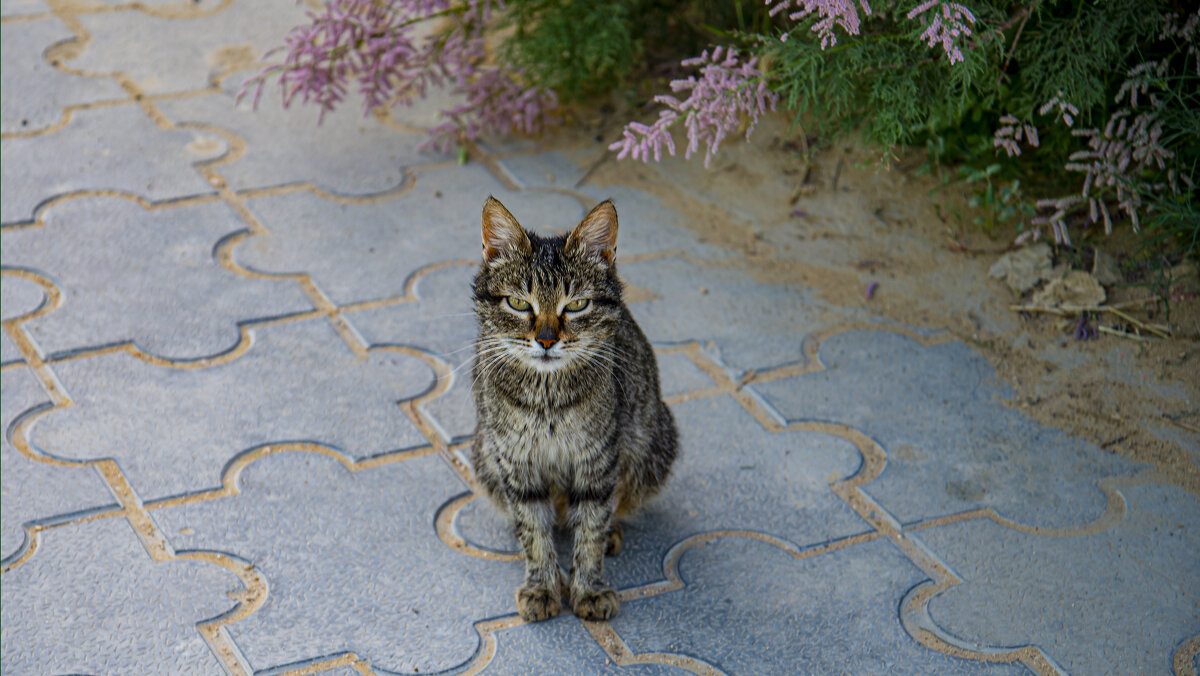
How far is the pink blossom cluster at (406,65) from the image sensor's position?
4.53 m

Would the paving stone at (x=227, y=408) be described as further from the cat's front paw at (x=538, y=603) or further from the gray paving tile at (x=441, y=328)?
the cat's front paw at (x=538, y=603)

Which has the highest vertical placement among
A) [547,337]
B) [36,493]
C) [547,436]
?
[547,337]

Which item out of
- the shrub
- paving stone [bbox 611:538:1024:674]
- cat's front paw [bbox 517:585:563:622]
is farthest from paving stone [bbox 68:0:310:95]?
paving stone [bbox 611:538:1024:674]

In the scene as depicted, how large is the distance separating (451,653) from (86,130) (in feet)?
10.3

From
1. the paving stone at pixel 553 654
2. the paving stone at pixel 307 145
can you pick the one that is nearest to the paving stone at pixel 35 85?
the paving stone at pixel 307 145

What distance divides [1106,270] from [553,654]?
2383 millimetres

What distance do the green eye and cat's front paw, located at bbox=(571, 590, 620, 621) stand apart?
66 centimetres

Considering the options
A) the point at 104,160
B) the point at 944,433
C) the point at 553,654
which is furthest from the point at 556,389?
the point at 104,160

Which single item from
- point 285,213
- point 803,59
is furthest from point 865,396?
point 285,213

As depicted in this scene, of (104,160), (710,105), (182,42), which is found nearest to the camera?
(710,105)

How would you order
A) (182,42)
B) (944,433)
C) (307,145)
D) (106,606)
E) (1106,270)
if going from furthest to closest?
1. (182,42)
2. (307,145)
3. (1106,270)
4. (944,433)
5. (106,606)

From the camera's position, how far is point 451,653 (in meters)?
2.65

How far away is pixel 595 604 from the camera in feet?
9.04

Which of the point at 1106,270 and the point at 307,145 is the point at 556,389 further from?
the point at 307,145
